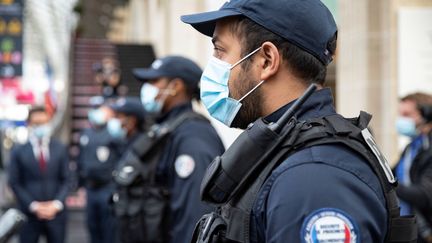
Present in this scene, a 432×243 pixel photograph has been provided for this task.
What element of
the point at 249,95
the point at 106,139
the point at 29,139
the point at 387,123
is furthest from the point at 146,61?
the point at 249,95

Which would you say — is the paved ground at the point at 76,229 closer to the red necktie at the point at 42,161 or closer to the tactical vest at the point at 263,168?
the red necktie at the point at 42,161

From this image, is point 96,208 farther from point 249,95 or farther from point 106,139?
point 249,95

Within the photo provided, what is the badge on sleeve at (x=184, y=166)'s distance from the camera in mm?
4285

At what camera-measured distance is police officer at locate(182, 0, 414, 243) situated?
174 cm

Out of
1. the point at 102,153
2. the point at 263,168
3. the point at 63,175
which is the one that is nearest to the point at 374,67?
the point at 63,175

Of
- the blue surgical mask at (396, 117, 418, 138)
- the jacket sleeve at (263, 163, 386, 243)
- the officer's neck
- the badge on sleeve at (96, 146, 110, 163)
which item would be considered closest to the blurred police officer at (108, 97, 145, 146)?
the badge on sleeve at (96, 146, 110, 163)

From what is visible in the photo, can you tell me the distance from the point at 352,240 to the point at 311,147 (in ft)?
0.90

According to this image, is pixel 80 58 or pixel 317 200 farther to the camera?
pixel 80 58

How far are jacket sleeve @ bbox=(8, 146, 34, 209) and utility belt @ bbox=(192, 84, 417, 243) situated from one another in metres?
6.63

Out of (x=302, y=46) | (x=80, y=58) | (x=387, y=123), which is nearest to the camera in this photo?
(x=302, y=46)

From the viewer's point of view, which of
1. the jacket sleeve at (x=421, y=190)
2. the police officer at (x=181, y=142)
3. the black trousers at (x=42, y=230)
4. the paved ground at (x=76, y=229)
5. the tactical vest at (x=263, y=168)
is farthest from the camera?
the paved ground at (x=76, y=229)

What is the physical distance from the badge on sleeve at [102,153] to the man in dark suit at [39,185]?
1.54 m

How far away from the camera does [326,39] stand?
2.09 metres

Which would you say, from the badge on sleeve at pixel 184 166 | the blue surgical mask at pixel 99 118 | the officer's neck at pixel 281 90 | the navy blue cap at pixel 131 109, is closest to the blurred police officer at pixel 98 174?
the blue surgical mask at pixel 99 118
